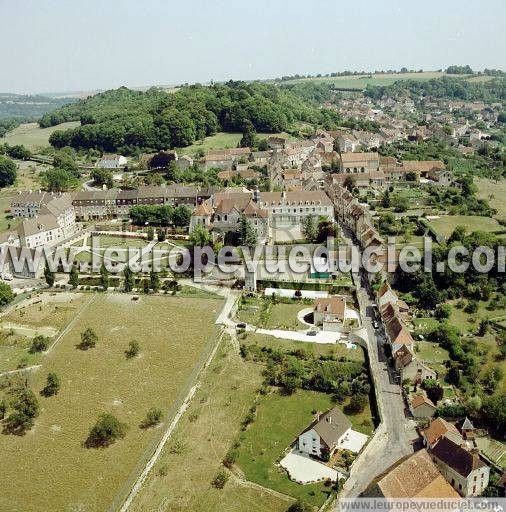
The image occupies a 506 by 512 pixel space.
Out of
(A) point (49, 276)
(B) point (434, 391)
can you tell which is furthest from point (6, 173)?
(B) point (434, 391)

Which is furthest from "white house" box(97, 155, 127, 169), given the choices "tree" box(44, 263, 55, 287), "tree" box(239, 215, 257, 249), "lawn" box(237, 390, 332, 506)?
"lawn" box(237, 390, 332, 506)

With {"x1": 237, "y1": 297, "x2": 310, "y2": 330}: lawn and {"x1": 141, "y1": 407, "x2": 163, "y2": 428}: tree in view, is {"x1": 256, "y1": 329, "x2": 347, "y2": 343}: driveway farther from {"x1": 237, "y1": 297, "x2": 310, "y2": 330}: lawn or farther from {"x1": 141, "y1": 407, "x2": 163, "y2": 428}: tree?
{"x1": 141, "y1": 407, "x2": 163, "y2": 428}: tree

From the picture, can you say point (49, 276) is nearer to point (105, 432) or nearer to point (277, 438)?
point (105, 432)

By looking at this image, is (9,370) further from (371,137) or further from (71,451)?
(371,137)

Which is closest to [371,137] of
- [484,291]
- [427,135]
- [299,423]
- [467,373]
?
[427,135]

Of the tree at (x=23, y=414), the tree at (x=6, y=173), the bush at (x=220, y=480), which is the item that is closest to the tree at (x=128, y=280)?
the tree at (x=23, y=414)

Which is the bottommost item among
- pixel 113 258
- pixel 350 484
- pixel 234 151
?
pixel 350 484
